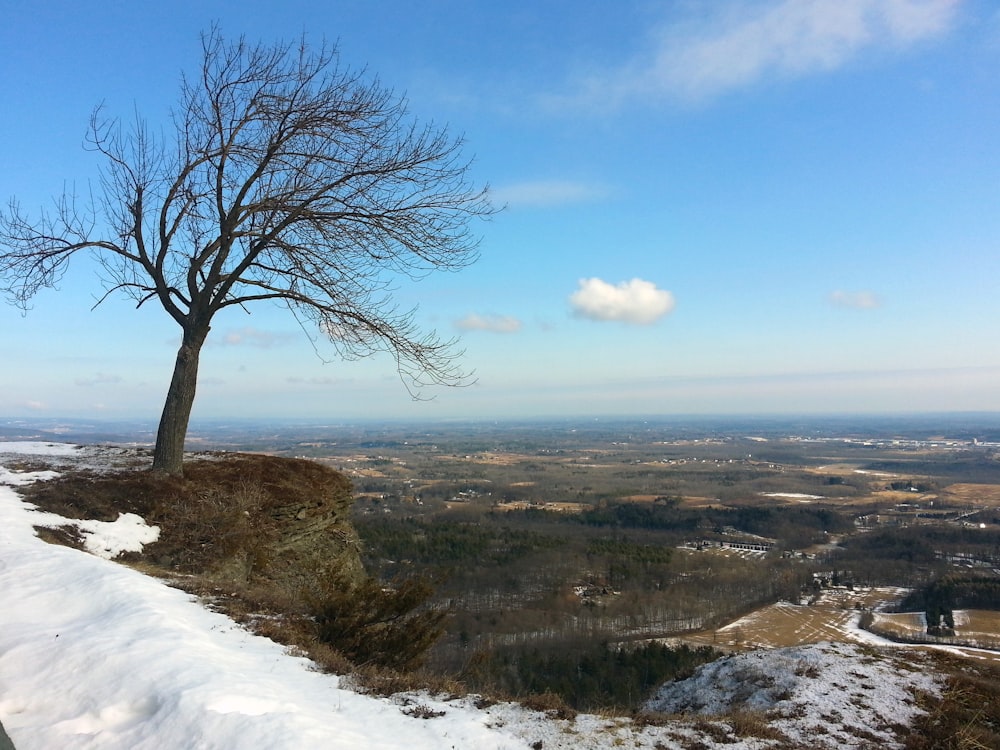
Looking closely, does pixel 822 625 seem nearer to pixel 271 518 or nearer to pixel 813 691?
pixel 813 691

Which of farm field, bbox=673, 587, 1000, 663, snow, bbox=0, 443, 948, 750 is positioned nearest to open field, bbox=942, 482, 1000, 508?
farm field, bbox=673, 587, 1000, 663

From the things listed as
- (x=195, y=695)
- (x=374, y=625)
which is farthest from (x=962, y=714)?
(x=195, y=695)

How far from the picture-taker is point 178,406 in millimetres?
11141

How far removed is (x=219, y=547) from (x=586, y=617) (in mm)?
38540

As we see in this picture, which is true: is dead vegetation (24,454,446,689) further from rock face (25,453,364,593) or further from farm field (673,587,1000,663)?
farm field (673,587,1000,663)

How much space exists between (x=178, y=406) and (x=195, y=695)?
844cm

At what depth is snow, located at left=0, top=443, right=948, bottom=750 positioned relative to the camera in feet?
12.0

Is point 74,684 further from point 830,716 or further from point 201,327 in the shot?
point 201,327

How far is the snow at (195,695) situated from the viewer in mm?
3656

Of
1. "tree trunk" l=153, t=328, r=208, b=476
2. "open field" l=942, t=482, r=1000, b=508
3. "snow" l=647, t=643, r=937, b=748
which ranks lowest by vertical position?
"open field" l=942, t=482, r=1000, b=508

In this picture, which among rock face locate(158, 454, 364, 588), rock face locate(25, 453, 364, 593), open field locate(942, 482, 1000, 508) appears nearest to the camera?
rock face locate(25, 453, 364, 593)

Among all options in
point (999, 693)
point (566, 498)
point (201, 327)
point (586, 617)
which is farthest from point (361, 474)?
point (999, 693)

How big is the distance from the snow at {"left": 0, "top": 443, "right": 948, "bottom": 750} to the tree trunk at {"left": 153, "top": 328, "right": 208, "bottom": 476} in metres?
4.16

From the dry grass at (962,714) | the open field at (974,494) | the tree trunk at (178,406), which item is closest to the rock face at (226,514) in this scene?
the tree trunk at (178,406)
